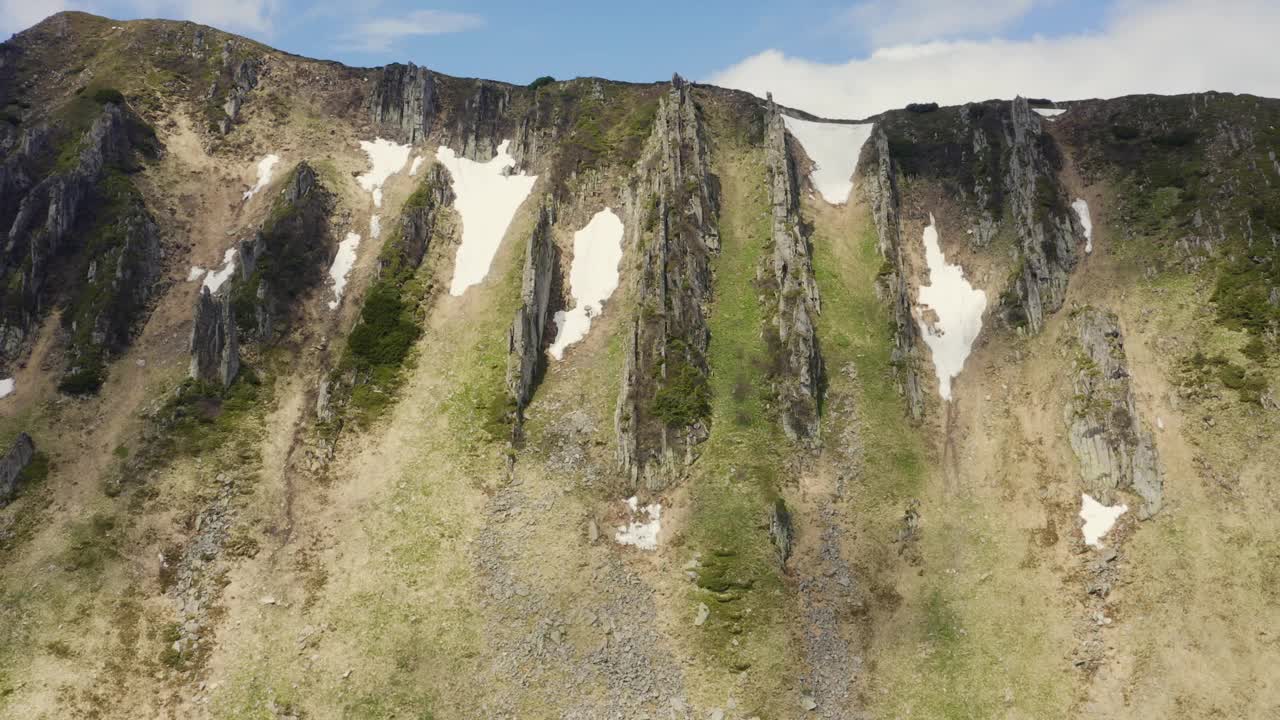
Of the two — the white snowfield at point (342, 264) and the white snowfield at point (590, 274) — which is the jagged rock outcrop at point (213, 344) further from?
the white snowfield at point (590, 274)

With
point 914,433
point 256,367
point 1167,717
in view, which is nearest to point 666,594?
point 914,433

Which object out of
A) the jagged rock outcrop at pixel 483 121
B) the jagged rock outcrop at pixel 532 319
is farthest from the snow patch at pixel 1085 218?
the jagged rock outcrop at pixel 483 121

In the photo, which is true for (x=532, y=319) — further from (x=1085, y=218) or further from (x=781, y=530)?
(x=1085, y=218)

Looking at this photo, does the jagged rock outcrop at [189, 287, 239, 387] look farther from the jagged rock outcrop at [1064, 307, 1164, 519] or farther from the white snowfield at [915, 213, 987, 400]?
the jagged rock outcrop at [1064, 307, 1164, 519]

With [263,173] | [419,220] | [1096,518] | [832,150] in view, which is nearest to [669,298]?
[419,220]

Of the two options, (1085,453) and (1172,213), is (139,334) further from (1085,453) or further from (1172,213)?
(1172,213)

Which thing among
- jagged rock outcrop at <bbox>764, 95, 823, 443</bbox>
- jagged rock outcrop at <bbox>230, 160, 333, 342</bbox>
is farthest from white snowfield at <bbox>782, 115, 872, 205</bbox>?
jagged rock outcrop at <bbox>230, 160, 333, 342</bbox>

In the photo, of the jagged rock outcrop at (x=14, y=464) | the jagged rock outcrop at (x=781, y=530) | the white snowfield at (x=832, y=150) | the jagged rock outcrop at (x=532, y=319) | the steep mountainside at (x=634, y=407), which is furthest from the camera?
the white snowfield at (x=832, y=150)
